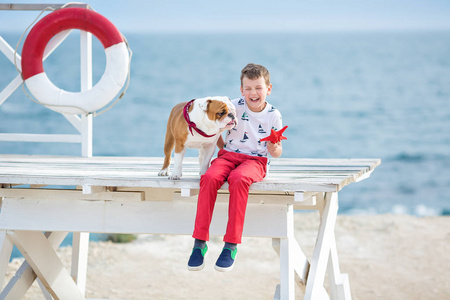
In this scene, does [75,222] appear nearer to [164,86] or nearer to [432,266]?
[432,266]

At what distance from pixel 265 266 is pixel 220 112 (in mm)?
3768

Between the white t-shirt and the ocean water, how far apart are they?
11.9 metres

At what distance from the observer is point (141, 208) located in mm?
3207

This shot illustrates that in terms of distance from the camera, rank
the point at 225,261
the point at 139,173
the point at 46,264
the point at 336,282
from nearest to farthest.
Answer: the point at 225,261
the point at 139,173
the point at 46,264
the point at 336,282

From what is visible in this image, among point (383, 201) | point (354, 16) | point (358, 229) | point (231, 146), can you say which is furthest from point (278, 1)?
point (231, 146)

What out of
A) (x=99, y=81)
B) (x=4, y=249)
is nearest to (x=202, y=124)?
(x=4, y=249)

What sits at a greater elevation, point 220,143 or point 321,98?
point 321,98

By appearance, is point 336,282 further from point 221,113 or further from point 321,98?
point 321,98

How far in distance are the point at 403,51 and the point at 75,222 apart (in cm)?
2901

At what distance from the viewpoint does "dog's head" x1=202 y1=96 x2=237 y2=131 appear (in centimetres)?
286

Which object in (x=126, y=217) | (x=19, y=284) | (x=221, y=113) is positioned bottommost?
(x=19, y=284)

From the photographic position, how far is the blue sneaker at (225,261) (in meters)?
2.73

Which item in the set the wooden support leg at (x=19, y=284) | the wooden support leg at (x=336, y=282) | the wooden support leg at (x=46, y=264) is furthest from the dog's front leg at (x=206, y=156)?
the wooden support leg at (x=19, y=284)

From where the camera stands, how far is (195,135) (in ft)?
9.64
